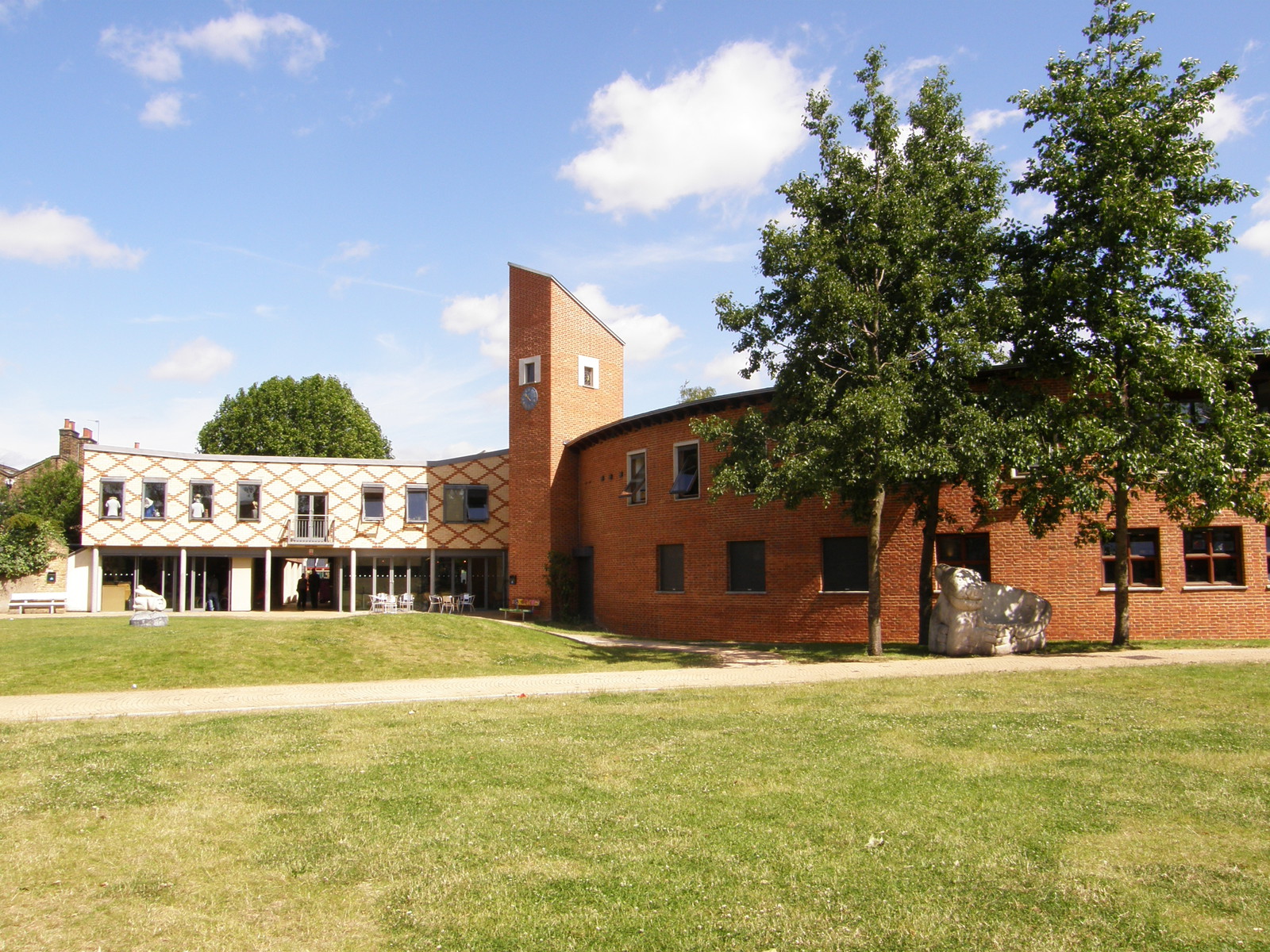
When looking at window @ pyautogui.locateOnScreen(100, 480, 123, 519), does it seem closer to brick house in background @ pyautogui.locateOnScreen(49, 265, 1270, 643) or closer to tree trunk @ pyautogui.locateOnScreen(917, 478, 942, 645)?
brick house in background @ pyautogui.locateOnScreen(49, 265, 1270, 643)

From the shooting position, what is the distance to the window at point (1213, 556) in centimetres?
2098

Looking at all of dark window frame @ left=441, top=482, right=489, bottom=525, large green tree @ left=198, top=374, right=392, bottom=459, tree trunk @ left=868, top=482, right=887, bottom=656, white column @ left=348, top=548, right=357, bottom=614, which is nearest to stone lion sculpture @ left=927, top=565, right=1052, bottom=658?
tree trunk @ left=868, top=482, right=887, bottom=656

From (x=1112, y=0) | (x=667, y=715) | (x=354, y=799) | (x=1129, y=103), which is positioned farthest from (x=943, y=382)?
(x=354, y=799)

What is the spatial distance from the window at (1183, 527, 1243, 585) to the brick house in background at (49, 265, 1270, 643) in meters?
0.04

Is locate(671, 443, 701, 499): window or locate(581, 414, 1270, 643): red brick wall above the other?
locate(671, 443, 701, 499): window

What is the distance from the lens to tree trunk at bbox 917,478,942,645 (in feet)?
67.3

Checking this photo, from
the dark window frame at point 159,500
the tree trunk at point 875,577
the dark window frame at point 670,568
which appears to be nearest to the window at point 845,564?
the tree trunk at point 875,577

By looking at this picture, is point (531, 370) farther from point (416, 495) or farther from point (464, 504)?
point (416, 495)

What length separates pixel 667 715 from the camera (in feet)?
35.1

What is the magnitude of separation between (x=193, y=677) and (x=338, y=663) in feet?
8.20

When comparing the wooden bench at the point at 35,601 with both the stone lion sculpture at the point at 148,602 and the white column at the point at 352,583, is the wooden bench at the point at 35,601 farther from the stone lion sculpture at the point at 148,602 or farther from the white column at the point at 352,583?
the white column at the point at 352,583

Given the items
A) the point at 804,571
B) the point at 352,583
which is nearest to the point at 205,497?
the point at 352,583

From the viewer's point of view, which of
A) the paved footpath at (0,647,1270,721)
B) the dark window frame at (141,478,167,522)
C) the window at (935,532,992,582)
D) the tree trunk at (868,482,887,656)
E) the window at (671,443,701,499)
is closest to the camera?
the paved footpath at (0,647,1270,721)

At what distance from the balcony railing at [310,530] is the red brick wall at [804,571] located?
1204 cm
